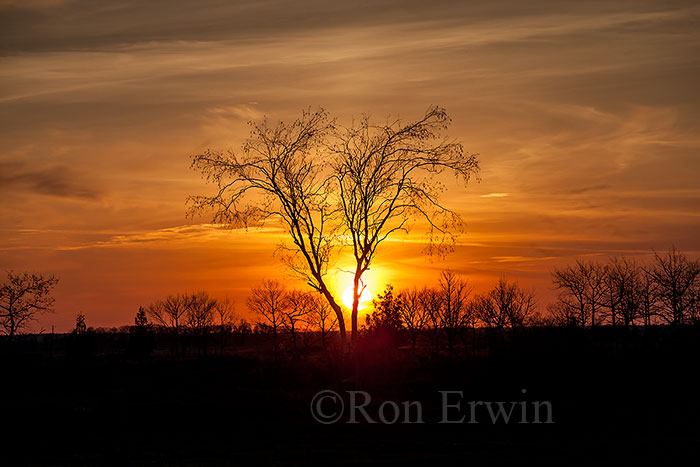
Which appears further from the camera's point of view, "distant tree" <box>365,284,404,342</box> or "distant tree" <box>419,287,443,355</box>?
"distant tree" <box>419,287,443,355</box>

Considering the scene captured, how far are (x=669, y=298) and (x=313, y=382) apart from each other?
41.5m

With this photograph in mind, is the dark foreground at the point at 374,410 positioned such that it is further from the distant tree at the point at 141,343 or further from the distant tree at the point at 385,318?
the distant tree at the point at 141,343

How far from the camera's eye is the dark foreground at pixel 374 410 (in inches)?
Result: 787

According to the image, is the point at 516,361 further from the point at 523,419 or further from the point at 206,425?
the point at 206,425

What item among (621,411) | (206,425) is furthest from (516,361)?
(206,425)

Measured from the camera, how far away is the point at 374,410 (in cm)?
2941

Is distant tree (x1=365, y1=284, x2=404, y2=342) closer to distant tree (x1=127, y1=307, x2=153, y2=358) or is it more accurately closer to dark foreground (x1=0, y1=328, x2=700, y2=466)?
dark foreground (x1=0, y1=328, x2=700, y2=466)

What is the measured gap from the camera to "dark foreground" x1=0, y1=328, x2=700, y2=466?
19984 millimetres

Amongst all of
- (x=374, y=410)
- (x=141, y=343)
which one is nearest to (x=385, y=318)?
(x=374, y=410)

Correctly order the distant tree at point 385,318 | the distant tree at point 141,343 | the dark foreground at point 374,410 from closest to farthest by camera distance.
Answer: the dark foreground at point 374,410, the distant tree at point 385,318, the distant tree at point 141,343

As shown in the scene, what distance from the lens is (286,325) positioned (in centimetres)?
10250

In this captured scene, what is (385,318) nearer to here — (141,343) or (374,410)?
(374,410)

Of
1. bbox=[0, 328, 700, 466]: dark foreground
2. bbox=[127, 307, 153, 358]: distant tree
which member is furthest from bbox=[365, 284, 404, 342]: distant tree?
bbox=[127, 307, 153, 358]: distant tree

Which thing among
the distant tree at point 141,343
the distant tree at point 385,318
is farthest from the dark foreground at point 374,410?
the distant tree at point 141,343
